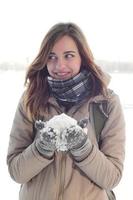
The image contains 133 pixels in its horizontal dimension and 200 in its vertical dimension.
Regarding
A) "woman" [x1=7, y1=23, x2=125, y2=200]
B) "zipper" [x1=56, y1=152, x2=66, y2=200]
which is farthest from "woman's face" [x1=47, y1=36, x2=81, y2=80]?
"zipper" [x1=56, y1=152, x2=66, y2=200]

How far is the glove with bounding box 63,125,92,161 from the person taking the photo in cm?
96

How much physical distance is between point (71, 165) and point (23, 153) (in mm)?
142

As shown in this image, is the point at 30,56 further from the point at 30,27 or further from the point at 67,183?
the point at 67,183

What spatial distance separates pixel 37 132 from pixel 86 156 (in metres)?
0.18

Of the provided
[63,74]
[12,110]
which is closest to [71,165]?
[63,74]

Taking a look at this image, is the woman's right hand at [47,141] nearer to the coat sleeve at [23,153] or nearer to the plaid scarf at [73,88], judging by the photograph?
the coat sleeve at [23,153]

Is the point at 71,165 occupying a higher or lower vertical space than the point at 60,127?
lower

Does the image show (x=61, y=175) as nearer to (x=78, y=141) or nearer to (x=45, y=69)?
(x=78, y=141)

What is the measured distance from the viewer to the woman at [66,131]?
0.99 m

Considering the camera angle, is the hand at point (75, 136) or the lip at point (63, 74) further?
the lip at point (63, 74)

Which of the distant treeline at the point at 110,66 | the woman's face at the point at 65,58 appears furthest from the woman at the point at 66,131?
the distant treeline at the point at 110,66

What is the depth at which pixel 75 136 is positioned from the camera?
3.14 ft

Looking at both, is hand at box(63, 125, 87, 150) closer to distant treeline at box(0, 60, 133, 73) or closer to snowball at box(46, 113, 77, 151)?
snowball at box(46, 113, 77, 151)

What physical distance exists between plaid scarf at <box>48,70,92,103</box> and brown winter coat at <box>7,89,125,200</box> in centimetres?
3
